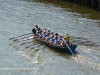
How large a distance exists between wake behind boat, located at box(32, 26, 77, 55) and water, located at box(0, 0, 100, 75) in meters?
0.53

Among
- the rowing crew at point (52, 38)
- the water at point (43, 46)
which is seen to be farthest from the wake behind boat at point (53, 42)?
the water at point (43, 46)

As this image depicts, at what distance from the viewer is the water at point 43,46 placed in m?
27.9

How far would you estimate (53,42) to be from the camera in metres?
33.0

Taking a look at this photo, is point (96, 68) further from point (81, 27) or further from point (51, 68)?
point (81, 27)

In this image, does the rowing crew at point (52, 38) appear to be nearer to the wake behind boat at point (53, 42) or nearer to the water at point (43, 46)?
the wake behind boat at point (53, 42)

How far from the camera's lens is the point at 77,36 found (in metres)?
38.9

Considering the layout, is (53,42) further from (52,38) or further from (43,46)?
(43,46)

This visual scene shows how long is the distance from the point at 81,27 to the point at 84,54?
13435 millimetres

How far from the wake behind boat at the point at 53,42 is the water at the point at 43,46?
0.53 meters

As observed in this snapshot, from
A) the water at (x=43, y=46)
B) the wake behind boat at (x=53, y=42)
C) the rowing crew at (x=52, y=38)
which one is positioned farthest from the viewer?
the rowing crew at (x=52, y=38)

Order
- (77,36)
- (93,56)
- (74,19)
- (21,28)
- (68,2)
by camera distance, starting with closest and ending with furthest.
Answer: (93,56) → (77,36) → (21,28) → (74,19) → (68,2)

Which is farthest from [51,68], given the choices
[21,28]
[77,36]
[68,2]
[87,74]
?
[68,2]

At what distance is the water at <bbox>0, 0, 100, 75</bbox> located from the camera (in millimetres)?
27900

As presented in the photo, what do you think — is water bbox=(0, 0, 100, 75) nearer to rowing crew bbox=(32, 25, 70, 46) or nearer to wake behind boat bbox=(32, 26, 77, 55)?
wake behind boat bbox=(32, 26, 77, 55)
